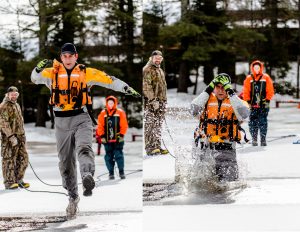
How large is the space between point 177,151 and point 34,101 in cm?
97

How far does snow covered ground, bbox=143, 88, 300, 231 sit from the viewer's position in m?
2.76

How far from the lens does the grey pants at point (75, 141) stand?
7.56 ft

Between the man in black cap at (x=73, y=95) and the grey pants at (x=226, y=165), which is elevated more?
the man in black cap at (x=73, y=95)

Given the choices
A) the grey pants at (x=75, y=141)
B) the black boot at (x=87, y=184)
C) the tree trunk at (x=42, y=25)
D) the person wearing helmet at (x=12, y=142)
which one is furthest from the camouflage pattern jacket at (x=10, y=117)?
the black boot at (x=87, y=184)

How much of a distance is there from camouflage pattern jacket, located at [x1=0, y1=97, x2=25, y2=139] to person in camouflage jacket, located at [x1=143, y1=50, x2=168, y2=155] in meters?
0.77

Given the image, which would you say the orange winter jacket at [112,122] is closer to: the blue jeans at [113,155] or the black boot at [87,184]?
the blue jeans at [113,155]

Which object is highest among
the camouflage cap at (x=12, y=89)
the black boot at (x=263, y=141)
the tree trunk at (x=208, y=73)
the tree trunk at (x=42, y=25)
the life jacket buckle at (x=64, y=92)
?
the tree trunk at (x=42, y=25)

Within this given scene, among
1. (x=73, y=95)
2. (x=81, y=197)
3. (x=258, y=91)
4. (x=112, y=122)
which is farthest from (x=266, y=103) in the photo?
(x=73, y=95)

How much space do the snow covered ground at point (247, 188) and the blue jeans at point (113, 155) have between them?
201mm

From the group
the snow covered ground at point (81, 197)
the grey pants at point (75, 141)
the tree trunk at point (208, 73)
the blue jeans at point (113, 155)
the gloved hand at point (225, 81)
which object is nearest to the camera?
the grey pants at point (75, 141)

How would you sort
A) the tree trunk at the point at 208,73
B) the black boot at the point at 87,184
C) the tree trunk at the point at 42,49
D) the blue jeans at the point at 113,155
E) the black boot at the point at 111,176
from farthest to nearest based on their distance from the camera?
the black boot at the point at 111,176 < the blue jeans at the point at 113,155 < the tree trunk at the point at 208,73 < the tree trunk at the point at 42,49 < the black boot at the point at 87,184

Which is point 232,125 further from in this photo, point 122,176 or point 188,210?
point 122,176

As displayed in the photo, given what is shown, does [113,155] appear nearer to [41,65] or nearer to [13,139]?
[13,139]

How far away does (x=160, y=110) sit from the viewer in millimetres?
3254
